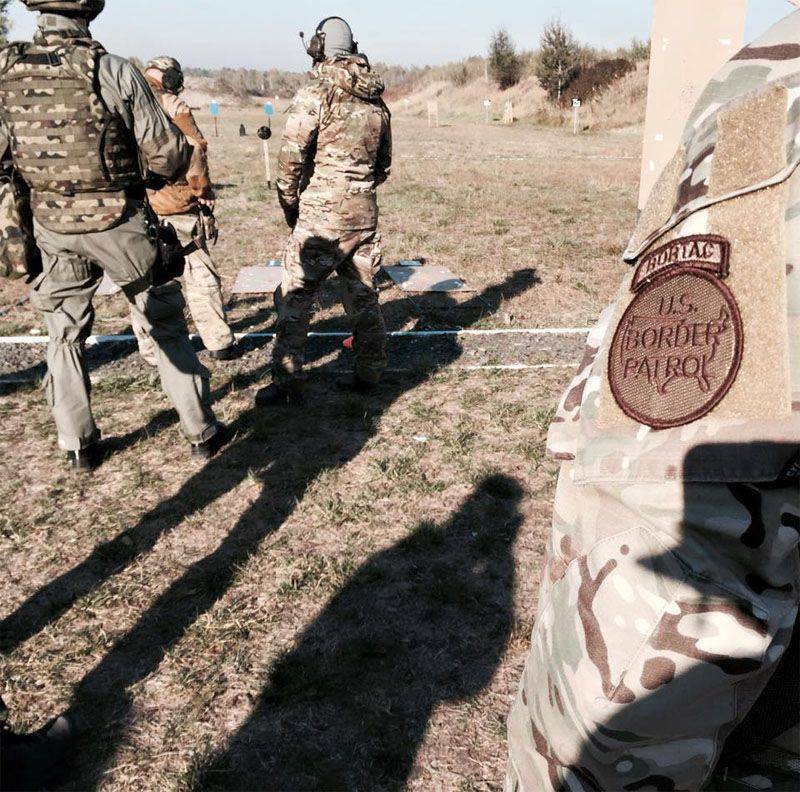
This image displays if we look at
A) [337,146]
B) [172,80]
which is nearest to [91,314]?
[337,146]

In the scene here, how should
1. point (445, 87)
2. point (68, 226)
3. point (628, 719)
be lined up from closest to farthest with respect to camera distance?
point (628, 719) < point (68, 226) < point (445, 87)

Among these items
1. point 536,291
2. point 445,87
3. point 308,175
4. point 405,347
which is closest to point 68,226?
point 308,175

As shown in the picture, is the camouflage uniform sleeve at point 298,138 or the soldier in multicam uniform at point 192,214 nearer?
the camouflage uniform sleeve at point 298,138

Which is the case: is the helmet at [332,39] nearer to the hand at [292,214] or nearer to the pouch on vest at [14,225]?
the hand at [292,214]

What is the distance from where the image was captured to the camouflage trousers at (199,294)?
15.5ft

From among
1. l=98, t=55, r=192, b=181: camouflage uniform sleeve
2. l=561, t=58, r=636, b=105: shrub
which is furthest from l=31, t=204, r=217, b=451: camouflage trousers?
l=561, t=58, r=636, b=105: shrub

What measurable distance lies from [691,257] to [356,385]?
147 inches

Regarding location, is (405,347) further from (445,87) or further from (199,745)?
(445,87)

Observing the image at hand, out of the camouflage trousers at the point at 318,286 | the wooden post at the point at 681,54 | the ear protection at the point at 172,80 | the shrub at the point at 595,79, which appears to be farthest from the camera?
the shrub at the point at 595,79

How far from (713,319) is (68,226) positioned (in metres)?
3.10

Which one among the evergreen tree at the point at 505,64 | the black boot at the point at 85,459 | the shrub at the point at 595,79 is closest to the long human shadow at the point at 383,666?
the black boot at the point at 85,459

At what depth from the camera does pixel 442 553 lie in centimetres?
308

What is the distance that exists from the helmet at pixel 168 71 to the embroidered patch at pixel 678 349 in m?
4.41

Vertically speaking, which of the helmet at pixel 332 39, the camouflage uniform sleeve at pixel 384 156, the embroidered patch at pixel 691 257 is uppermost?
the helmet at pixel 332 39
